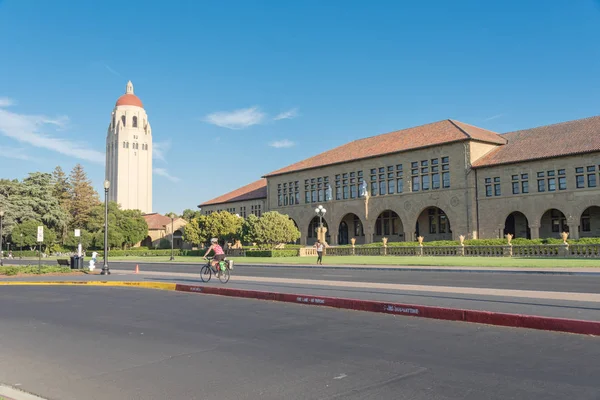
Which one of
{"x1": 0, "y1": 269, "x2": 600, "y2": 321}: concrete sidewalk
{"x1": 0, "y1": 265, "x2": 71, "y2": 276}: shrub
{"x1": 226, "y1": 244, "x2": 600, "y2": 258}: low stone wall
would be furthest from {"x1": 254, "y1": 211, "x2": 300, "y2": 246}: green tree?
{"x1": 0, "y1": 269, "x2": 600, "y2": 321}: concrete sidewalk

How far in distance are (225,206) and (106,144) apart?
69.8 metres

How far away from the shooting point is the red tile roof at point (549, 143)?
4584 centimetres

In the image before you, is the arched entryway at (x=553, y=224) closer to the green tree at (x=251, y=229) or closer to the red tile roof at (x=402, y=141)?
the red tile roof at (x=402, y=141)

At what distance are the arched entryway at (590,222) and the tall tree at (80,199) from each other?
270 ft

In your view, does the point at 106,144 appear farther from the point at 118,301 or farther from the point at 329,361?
the point at 329,361

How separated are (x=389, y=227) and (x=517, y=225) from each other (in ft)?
50.5

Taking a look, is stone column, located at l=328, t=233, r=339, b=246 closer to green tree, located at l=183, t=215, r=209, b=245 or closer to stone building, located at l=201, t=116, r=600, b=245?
stone building, located at l=201, t=116, r=600, b=245

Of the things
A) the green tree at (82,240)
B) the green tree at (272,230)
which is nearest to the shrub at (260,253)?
the green tree at (272,230)

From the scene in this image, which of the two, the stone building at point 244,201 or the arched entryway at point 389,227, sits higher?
the stone building at point 244,201

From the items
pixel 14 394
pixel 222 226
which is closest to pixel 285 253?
pixel 222 226

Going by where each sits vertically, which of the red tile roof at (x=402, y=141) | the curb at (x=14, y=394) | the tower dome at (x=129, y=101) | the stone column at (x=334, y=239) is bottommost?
the curb at (x=14, y=394)

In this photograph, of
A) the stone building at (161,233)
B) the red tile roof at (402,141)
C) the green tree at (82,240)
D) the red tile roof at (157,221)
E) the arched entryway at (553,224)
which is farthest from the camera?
the red tile roof at (157,221)

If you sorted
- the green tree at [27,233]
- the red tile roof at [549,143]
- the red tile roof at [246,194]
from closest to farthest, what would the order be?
the red tile roof at [549,143]
the green tree at [27,233]
the red tile roof at [246,194]

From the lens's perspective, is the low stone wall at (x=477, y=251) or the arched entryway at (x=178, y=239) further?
the arched entryway at (x=178, y=239)
